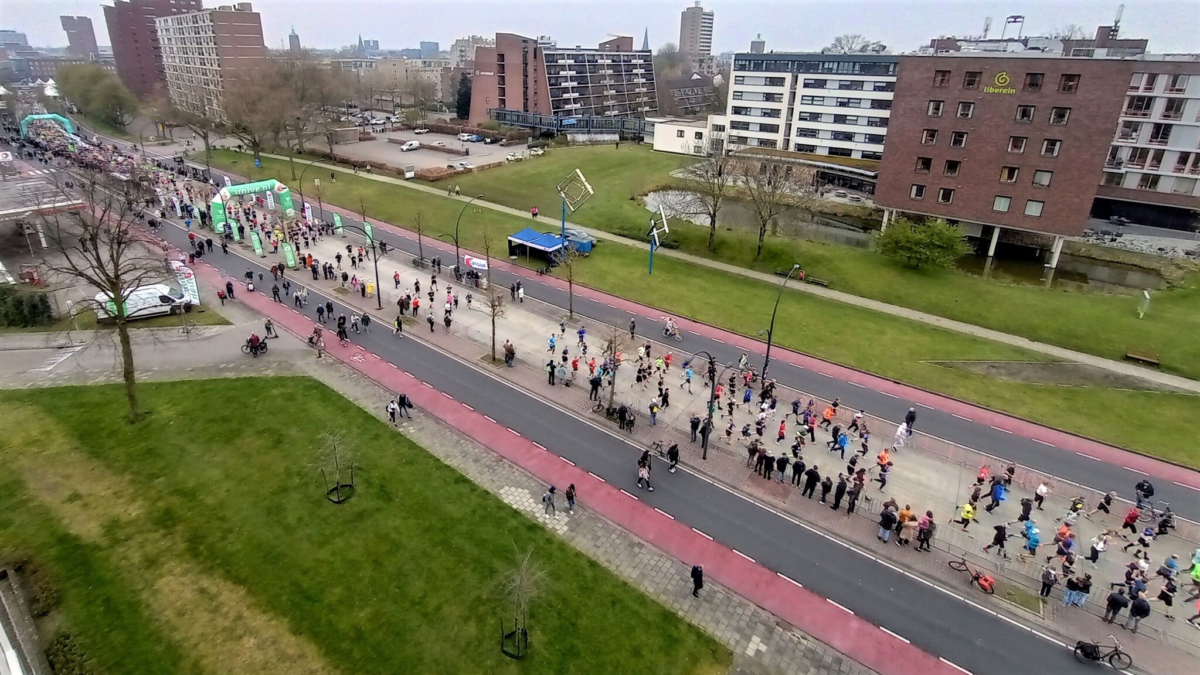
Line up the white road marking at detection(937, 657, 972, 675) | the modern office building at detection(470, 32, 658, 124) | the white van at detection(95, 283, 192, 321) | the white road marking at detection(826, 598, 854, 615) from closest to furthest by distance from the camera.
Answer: the white road marking at detection(937, 657, 972, 675) < the white road marking at detection(826, 598, 854, 615) < the white van at detection(95, 283, 192, 321) < the modern office building at detection(470, 32, 658, 124)

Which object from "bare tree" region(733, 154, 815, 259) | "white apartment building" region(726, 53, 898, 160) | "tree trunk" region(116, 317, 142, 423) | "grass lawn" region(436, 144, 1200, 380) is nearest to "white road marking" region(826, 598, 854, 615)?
"tree trunk" region(116, 317, 142, 423)

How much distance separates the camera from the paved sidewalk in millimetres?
18703

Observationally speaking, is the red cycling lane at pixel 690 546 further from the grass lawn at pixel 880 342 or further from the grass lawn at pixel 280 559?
the grass lawn at pixel 880 342

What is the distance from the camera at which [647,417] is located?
86.4 feet

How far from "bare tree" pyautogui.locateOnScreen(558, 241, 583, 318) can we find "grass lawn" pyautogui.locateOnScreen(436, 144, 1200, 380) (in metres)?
8.88

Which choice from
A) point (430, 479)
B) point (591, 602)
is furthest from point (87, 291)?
point (591, 602)

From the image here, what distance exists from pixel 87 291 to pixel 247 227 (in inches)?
615

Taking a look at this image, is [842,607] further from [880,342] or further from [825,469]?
[880,342]

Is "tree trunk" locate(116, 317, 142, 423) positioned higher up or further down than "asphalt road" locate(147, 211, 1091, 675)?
higher up

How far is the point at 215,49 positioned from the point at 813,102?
338 feet

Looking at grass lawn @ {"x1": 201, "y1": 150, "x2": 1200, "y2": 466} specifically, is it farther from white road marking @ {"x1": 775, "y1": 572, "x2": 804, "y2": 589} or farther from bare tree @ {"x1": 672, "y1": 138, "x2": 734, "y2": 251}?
white road marking @ {"x1": 775, "y1": 572, "x2": 804, "y2": 589}

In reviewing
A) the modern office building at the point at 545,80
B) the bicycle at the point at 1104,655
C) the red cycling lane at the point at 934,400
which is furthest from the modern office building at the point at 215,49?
the bicycle at the point at 1104,655

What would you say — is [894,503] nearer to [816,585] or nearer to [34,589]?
[816,585]

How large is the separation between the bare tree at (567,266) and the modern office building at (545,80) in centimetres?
6476
